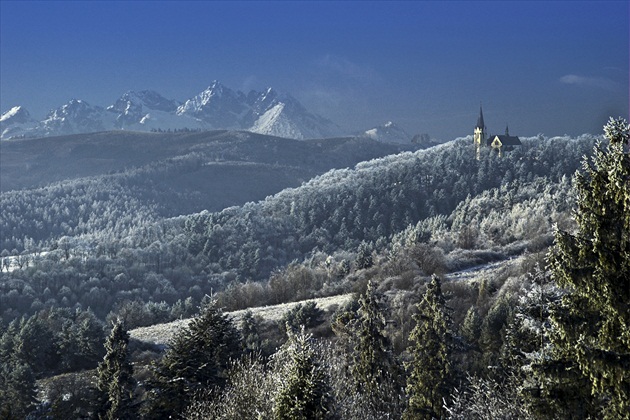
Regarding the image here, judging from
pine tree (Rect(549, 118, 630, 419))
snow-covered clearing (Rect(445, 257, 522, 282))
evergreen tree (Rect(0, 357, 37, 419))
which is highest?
pine tree (Rect(549, 118, 630, 419))

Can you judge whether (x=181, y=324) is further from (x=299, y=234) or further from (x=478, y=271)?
(x=299, y=234)

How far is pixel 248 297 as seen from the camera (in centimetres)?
8994

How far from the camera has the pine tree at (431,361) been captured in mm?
30094

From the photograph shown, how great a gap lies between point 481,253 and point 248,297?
1528 inches

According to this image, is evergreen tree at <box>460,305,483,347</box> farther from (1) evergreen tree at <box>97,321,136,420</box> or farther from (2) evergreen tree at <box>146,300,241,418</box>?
(1) evergreen tree at <box>97,321,136,420</box>

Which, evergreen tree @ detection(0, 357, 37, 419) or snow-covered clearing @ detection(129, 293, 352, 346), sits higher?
evergreen tree @ detection(0, 357, 37, 419)

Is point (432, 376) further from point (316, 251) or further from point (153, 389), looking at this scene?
point (316, 251)

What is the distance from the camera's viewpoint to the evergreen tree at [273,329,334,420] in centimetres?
1644

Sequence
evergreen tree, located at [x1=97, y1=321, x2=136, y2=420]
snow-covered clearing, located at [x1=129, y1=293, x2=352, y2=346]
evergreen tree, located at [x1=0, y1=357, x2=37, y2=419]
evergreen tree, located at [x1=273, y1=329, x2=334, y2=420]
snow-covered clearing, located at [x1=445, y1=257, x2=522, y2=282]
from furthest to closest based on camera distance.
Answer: snow-covered clearing, located at [x1=445, y1=257, x2=522, y2=282] → snow-covered clearing, located at [x1=129, y1=293, x2=352, y2=346] → evergreen tree, located at [x1=0, y1=357, x2=37, y2=419] → evergreen tree, located at [x1=97, y1=321, x2=136, y2=420] → evergreen tree, located at [x1=273, y1=329, x2=334, y2=420]

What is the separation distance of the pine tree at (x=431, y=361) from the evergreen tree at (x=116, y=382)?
1521 centimetres

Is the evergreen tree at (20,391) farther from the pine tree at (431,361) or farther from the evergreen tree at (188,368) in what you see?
the pine tree at (431,361)

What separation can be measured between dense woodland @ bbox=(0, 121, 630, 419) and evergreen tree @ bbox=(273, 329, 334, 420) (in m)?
0.05

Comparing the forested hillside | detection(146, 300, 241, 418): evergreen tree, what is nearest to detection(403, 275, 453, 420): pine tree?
detection(146, 300, 241, 418): evergreen tree

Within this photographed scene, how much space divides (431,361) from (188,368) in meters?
13.4
